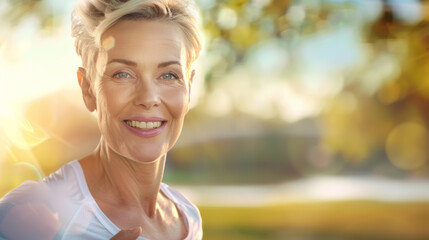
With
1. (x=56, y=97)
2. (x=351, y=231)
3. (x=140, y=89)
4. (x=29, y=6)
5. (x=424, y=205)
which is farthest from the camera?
(x=424, y=205)

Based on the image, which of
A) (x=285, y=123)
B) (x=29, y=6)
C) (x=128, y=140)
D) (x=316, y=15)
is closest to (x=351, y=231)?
(x=285, y=123)

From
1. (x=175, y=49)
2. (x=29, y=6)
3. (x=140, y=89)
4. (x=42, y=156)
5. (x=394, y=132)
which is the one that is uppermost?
(x=394, y=132)

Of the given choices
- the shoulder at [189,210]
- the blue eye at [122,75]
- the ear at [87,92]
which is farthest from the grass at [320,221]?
the blue eye at [122,75]

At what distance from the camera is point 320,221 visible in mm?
7410

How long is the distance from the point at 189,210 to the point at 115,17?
2.27 feet

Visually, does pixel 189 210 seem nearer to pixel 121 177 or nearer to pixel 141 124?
pixel 121 177

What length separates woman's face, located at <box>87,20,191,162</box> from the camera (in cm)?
135

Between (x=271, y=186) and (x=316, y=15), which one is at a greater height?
(x=316, y=15)

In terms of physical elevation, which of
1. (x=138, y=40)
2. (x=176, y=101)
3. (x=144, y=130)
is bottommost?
(x=144, y=130)

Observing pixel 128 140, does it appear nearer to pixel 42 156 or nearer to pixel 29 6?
pixel 42 156

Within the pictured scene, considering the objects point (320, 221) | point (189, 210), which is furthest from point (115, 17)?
point (320, 221)

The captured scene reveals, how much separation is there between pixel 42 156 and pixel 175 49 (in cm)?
82

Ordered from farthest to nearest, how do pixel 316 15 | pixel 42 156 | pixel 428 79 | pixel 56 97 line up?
pixel 428 79
pixel 316 15
pixel 56 97
pixel 42 156

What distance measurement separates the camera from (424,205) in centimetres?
870
